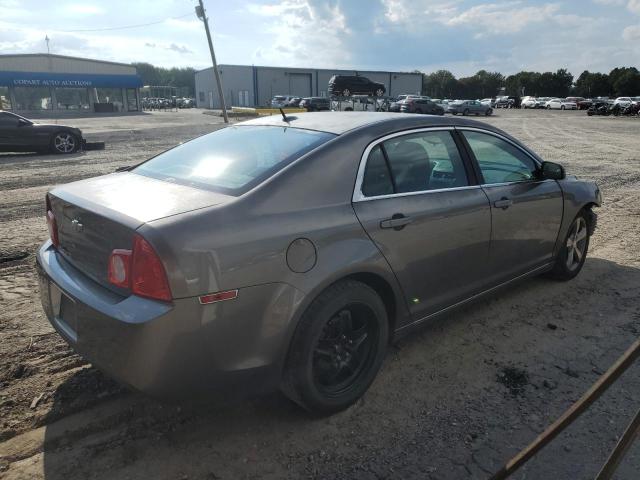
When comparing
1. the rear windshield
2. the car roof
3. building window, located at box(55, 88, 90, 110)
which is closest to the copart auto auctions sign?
building window, located at box(55, 88, 90, 110)

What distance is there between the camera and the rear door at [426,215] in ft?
9.53

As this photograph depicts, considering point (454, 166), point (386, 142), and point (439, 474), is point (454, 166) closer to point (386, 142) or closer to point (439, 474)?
point (386, 142)

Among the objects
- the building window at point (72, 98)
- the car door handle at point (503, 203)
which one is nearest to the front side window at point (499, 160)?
the car door handle at point (503, 203)

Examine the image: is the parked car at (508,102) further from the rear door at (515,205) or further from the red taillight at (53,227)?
the red taillight at (53,227)

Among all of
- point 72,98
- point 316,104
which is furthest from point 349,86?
point 72,98

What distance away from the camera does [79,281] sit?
2.58 m

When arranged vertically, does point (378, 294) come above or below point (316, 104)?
below

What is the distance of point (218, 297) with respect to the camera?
2.23 metres

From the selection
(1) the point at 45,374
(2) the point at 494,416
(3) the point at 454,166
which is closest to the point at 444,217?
(3) the point at 454,166

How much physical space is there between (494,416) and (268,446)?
1.29 metres

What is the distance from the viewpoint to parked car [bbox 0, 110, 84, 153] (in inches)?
533

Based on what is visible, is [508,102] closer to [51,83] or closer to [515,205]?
[51,83]

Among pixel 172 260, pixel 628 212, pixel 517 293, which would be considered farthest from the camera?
pixel 628 212

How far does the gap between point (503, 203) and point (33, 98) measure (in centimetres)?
6267
